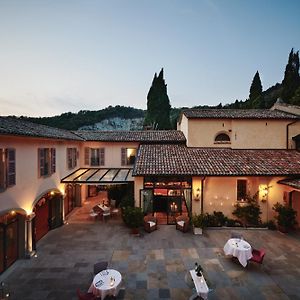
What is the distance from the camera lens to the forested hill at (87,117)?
64.0 meters

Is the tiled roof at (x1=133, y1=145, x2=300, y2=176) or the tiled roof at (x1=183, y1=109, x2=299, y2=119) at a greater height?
the tiled roof at (x1=183, y1=109, x2=299, y2=119)

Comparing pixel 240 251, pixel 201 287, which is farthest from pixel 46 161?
pixel 240 251

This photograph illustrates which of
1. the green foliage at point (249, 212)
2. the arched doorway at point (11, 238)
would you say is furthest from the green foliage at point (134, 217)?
the green foliage at point (249, 212)

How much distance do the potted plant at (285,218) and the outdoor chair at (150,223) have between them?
8.71 meters

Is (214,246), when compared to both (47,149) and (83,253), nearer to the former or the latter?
(83,253)

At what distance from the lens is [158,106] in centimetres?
5000

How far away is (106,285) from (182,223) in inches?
301

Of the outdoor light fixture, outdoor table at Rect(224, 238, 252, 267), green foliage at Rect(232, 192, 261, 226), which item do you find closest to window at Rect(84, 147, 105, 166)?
green foliage at Rect(232, 192, 261, 226)

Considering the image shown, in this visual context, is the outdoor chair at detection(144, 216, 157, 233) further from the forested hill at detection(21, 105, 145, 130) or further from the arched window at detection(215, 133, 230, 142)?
the forested hill at detection(21, 105, 145, 130)

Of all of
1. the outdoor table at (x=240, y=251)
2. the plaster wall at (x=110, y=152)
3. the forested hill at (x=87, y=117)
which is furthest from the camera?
the forested hill at (x=87, y=117)

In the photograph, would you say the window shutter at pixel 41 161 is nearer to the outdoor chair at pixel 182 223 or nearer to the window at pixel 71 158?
the window at pixel 71 158

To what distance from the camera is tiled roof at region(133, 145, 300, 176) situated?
14383mm

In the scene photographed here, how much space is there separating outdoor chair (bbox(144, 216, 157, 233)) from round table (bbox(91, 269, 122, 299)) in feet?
19.2

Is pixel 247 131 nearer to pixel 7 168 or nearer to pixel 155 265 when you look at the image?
pixel 155 265
